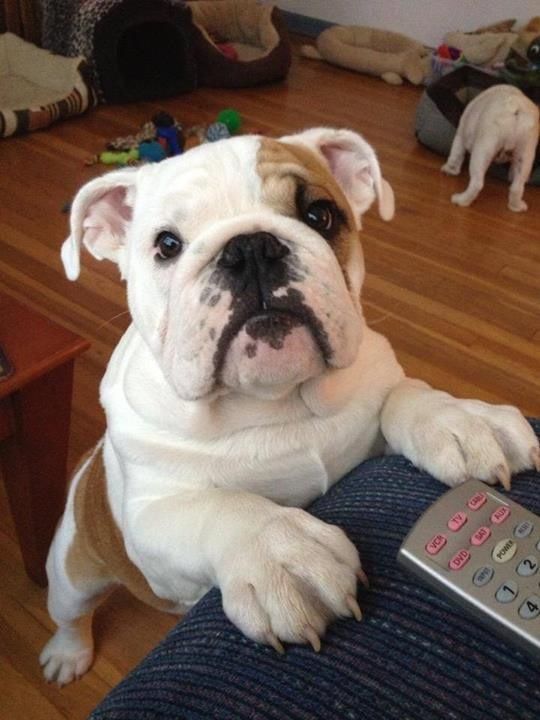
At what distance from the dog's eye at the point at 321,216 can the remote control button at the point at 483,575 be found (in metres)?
0.57

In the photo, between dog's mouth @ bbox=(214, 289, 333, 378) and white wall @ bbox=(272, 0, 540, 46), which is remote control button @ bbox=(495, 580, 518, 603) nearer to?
dog's mouth @ bbox=(214, 289, 333, 378)

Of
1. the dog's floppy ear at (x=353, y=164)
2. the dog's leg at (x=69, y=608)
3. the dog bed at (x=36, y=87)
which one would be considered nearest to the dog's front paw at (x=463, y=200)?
the dog bed at (x=36, y=87)

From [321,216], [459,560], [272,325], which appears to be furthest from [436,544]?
[321,216]

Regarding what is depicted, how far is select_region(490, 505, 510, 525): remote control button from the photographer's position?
749 millimetres

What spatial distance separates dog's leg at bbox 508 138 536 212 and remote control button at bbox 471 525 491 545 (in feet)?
10.0

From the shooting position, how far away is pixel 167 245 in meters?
1.08

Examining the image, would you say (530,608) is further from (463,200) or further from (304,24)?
(304,24)

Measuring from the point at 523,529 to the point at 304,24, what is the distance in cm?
594

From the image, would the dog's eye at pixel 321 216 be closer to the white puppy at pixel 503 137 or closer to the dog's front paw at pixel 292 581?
the dog's front paw at pixel 292 581

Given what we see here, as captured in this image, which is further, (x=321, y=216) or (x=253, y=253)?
(x=321, y=216)

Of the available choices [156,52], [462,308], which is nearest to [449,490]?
[462,308]

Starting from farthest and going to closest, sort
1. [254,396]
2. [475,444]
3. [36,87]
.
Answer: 1. [36,87]
2. [254,396]
3. [475,444]

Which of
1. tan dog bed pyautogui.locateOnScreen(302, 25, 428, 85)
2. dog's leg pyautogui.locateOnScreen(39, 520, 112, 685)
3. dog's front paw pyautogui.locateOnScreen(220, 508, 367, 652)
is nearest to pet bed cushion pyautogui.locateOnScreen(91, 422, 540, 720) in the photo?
dog's front paw pyautogui.locateOnScreen(220, 508, 367, 652)

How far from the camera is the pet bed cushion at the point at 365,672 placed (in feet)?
1.98
